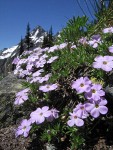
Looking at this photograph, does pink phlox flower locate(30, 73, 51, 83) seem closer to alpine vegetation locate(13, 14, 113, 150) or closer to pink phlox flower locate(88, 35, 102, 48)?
alpine vegetation locate(13, 14, 113, 150)

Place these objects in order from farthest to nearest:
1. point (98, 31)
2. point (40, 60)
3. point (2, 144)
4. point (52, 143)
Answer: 1. point (98, 31)
2. point (40, 60)
3. point (2, 144)
4. point (52, 143)

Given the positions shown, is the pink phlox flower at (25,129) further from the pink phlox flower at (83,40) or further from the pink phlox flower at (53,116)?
the pink phlox flower at (83,40)

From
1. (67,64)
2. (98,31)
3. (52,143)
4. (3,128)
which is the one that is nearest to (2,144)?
(3,128)

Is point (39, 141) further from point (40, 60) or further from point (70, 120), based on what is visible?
point (40, 60)

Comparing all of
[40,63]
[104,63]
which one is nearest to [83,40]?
[40,63]

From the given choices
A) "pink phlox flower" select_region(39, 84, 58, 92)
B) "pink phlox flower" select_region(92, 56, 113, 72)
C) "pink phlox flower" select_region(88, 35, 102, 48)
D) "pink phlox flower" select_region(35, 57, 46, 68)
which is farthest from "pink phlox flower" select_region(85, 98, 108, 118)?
"pink phlox flower" select_region(35, 57, 46, 68)

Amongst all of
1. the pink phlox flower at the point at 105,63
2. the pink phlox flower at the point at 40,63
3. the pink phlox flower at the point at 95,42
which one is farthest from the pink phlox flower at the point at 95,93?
the pink phlox flower at the point at 40,63

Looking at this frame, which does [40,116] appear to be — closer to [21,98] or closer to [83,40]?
[21,98]
